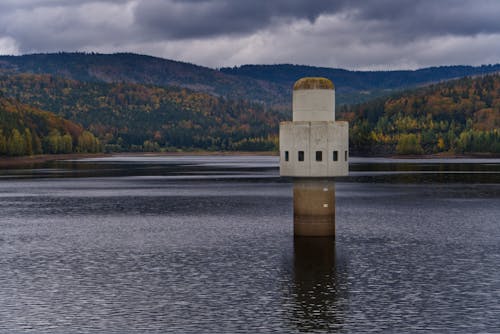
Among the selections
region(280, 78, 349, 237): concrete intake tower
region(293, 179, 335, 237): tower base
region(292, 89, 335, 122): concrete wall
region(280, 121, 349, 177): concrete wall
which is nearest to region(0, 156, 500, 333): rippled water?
region(293, 179, 335, 237): tower base

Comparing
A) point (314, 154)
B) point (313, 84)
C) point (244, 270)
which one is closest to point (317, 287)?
point (244, 270)

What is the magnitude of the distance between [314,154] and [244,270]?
41.7 ft

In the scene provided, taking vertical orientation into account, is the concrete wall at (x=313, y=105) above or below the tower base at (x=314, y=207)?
above

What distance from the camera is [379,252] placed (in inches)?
2247

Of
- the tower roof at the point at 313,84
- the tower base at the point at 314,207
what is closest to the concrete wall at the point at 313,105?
the tower roof at the point at 313,84

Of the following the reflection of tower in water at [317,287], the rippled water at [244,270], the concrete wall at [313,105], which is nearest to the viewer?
the reflection of tower in water at [317,287]

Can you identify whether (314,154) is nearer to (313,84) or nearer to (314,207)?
(314,207)

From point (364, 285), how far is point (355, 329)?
10288 mm

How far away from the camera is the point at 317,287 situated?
4344 centimetres

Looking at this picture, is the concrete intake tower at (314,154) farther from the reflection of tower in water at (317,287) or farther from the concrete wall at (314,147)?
the reflection of tower in water at (317,287)

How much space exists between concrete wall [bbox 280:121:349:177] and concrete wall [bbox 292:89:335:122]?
3.70 feet

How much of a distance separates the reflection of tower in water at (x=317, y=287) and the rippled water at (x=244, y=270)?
0.34 feet

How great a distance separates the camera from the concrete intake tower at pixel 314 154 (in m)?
56.9

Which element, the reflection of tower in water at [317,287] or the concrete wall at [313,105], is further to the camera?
the concrete wall at [313,105]
